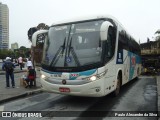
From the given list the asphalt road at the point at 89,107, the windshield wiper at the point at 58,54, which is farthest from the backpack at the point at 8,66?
the windshield wiper at the point at 58,54

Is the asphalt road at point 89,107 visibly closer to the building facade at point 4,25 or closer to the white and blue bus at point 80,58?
the white and blue bus at point 80,58

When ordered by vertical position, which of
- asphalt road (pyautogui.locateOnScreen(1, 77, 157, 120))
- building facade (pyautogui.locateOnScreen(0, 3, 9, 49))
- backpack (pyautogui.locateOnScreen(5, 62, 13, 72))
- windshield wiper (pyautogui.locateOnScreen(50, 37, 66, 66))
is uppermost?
building facade (pyautogui.locateOnScreen(0, 3, 9, 49))

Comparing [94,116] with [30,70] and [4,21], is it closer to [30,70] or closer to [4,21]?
[30,70]

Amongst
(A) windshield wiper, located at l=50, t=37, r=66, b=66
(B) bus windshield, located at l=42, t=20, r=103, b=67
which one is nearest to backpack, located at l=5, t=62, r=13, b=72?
(B) bus windshield, located at l=42, t=20, r=103, b=67

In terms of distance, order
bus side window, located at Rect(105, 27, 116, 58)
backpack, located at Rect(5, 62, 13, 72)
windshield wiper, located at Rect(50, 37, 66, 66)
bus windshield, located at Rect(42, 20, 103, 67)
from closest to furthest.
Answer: bus windshield, located at Rect(42, 20, 103, 67), windshield wiper, located at Rect(50, 37, 66, 66), bus side window, located at Rect(105, 27, 116, 58), backpack, located at Rect(5, 62, 13, 72)

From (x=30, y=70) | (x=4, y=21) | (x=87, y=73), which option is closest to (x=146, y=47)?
(x=30, y=70)

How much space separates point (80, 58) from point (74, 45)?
590mm

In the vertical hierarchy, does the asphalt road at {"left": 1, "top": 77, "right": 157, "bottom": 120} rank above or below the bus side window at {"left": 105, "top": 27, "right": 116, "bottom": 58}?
below

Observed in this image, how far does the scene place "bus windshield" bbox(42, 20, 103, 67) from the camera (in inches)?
324

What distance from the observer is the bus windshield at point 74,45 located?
8.23m

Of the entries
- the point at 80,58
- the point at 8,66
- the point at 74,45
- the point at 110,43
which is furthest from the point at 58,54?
the point at 8,66

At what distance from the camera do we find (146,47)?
202 ft

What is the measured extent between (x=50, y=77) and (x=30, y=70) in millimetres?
4827

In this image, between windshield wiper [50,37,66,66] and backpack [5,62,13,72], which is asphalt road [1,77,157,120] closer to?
windshield wiper [50,37,66,66]
